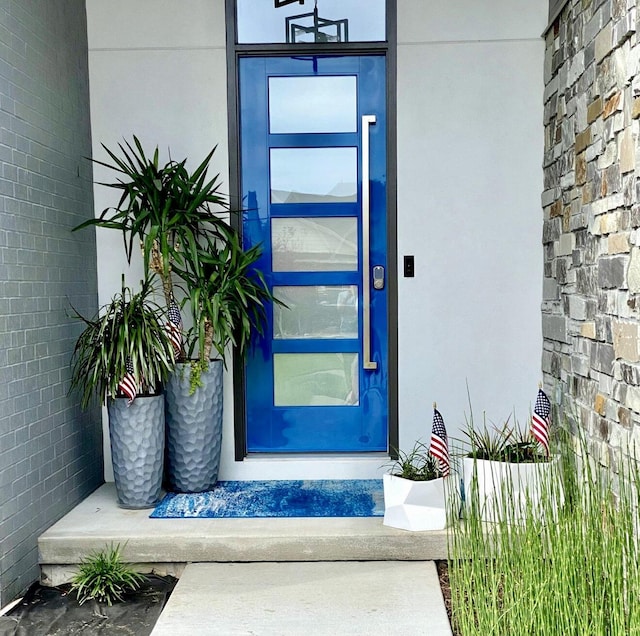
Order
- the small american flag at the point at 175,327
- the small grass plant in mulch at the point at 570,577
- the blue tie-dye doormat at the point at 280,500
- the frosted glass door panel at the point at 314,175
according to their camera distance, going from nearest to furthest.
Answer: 1. the small grass plant in mulch at the point at 570,577
2. the blue tie-dye doormat at the point at 280,500
3. the small american flag at the point at 175,327
4. the frosted glass door panel at the point at 314,175

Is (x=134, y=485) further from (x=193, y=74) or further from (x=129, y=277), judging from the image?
(x=193, y=74)

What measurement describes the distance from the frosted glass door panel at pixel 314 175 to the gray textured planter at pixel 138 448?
133cm

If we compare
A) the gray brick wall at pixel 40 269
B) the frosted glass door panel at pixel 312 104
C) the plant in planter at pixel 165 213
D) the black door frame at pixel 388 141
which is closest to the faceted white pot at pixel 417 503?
the black door frame at pixel 388 141

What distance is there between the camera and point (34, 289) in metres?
3.20

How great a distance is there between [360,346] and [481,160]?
3.93ft

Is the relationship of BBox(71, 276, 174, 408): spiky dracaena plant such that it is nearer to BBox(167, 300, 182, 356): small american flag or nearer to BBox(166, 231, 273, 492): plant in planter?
BBox(167, 300, 182, 356): small american flag

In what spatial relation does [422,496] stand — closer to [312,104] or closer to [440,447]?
[440,447]

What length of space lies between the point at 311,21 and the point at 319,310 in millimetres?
1552

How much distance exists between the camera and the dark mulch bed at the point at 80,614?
2.72 metres

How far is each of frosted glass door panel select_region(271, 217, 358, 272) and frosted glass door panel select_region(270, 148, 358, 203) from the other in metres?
0.12

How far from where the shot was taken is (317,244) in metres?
4.00

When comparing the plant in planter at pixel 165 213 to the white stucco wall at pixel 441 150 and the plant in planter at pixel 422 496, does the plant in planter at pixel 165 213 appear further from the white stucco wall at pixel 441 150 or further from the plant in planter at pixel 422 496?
the plant in planter at pixel 422 496

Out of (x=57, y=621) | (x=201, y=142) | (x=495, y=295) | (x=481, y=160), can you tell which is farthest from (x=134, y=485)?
(x=481, y=160)

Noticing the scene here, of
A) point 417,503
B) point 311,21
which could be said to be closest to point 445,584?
point 417,503
